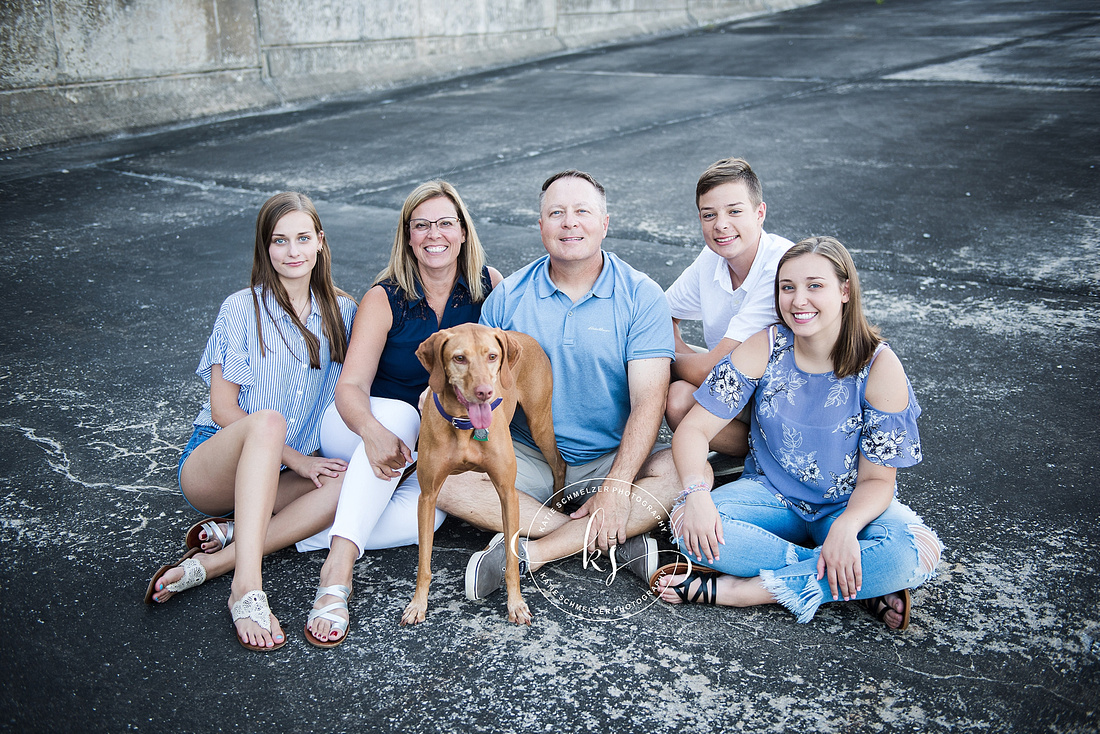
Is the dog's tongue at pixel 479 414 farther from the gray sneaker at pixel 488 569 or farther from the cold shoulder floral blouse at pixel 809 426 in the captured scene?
the cold shoulder floral blouse at pixel 809 426

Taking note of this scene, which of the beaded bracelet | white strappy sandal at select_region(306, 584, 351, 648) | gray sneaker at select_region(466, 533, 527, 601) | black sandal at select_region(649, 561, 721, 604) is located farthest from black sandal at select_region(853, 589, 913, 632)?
white strappy sandal at select_region(306, 584, 351, 648)

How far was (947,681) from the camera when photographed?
2.54 m

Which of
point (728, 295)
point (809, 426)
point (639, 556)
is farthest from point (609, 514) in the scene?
point (728, 295)

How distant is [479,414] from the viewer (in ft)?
8.57

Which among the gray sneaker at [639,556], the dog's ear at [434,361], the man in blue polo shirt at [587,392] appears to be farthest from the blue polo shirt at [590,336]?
the dog's ear at [434,361]

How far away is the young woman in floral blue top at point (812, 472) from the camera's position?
2791mm

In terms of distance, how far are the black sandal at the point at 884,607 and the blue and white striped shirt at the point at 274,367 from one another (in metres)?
2.15

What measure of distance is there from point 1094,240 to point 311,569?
19.0 ft

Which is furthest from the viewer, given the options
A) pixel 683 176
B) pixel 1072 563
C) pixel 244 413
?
pixel 683 176

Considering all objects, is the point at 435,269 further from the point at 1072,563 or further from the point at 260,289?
the point at 1072,563

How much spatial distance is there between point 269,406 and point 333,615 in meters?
0.95

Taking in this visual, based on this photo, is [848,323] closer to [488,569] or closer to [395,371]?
[488,569]

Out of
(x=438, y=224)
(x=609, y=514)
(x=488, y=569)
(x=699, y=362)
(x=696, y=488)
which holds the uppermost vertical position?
(x=438, y=224)

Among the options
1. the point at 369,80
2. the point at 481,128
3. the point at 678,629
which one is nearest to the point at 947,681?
the point at 678,629
